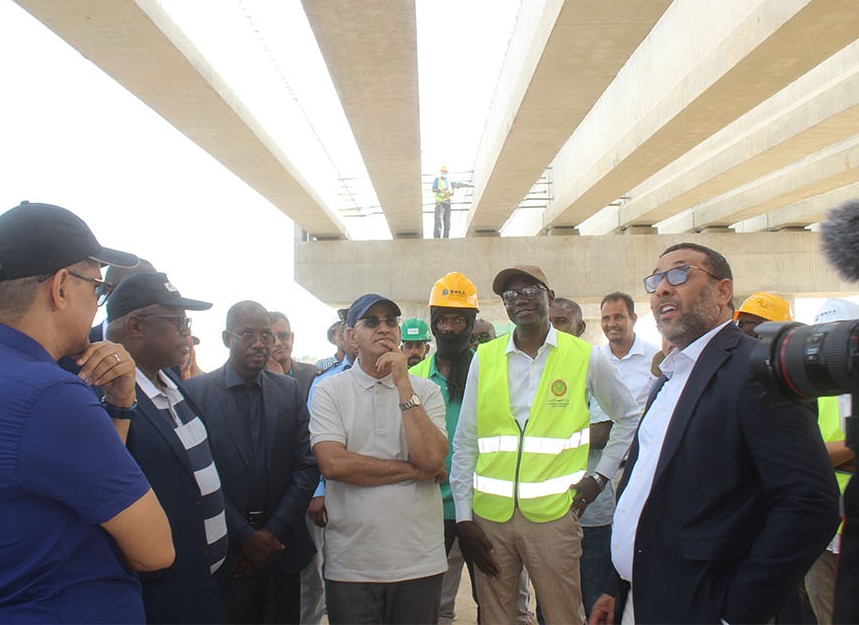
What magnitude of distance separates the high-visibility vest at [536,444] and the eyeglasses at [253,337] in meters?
1.22

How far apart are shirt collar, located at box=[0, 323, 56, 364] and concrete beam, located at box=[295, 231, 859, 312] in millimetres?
11581

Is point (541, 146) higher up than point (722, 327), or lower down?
higher up

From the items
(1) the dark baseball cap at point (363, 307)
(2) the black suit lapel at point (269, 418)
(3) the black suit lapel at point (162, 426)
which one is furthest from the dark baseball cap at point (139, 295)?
(2) the black suit lapel at point (269, 418)

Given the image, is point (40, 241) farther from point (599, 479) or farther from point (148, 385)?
point (599, 479)

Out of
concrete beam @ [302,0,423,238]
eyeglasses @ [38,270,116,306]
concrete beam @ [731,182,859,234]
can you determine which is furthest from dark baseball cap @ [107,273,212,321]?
concrete beam @ [731,182,859,234]

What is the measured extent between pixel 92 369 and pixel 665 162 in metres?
7.76

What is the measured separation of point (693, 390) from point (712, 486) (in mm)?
318


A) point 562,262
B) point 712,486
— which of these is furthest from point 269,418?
point 562,262

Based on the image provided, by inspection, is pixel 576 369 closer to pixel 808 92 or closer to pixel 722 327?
pixel 722 327

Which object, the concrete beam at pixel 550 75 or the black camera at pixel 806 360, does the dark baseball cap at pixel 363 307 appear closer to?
the black camera at pixel 806 360

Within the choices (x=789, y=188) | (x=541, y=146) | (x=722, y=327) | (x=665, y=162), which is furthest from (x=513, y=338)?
(x=789, y=188)

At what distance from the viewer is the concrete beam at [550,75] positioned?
509cm

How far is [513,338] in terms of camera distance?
3.85 m

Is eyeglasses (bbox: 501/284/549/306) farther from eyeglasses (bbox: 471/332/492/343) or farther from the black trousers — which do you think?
eyeglasses (bbox: 471/332/492/343)
